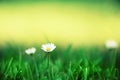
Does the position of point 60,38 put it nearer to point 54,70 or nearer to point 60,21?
point 60,21

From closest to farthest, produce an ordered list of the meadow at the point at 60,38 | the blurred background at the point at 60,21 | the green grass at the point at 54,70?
the green grass at the point at 54,70 → the meadow at the point at 60,38 → the blurred background at the point at 60,21

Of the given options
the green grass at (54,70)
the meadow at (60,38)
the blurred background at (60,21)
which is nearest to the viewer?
the green grass at (54,70)

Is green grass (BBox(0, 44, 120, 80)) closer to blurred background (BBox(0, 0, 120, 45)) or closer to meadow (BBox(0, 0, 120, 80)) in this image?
meadow (BBox(0, 0, 120, 80))

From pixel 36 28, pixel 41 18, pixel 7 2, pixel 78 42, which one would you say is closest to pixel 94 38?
pixel 78 42

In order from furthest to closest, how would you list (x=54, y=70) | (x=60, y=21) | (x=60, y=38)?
(x=60, y=21) < (x=60, y=38) < (x=54, y=70)

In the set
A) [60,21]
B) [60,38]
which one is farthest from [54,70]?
[60,21]

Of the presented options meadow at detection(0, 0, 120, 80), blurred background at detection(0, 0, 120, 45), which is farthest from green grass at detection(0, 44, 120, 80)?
blurred background at detection(0, 0, 120, 45)

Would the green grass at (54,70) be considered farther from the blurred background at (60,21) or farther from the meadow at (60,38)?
the blurred background at (60,21)

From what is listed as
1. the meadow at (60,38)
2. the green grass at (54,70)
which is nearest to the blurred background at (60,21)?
the meadow at (60,38)
